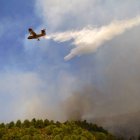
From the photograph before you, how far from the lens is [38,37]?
6255 inches

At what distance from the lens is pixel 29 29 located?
6235 inches

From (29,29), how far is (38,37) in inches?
184
